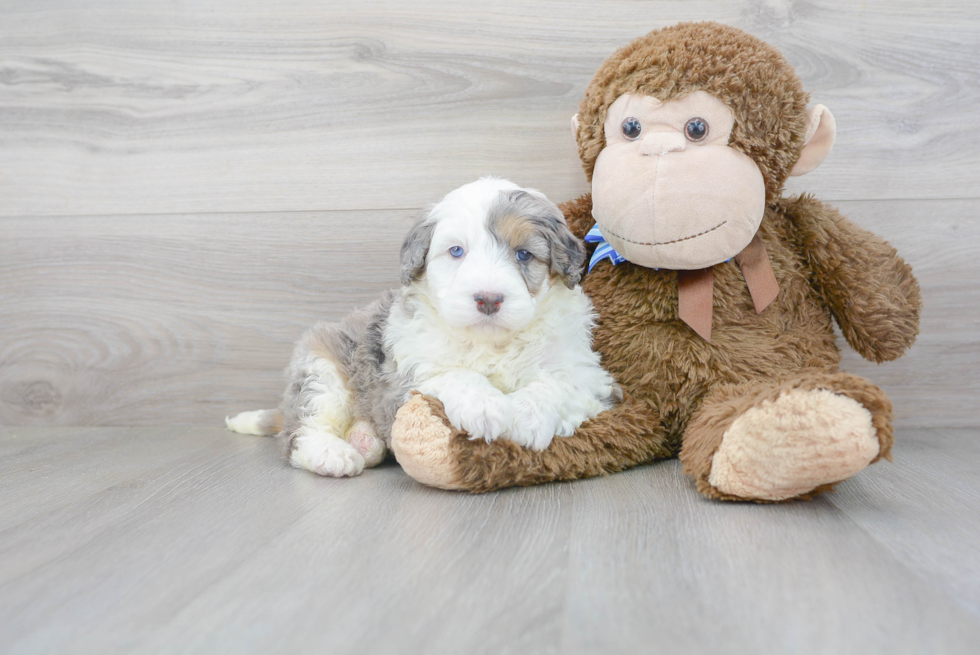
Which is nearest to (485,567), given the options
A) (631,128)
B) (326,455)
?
(326,455)

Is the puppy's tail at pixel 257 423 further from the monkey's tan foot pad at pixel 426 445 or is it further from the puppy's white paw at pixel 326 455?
the monkey's tan foot pad at pixel 426 445

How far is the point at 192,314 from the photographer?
2.30m

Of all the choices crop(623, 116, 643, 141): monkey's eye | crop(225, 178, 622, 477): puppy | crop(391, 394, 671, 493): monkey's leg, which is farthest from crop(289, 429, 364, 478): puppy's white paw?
crop(623, 116, 643, 141): monkey's eye

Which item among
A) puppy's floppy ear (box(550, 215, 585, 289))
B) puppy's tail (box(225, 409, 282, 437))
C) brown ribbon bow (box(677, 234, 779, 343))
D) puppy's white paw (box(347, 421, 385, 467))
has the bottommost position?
puppy's tail (box(225, 409, 282, 437))

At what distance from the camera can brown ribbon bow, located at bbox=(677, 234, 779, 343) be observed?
1.66 meters

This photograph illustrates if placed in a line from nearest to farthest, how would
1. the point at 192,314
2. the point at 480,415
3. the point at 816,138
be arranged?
the point at 480,415
the point at 816,138
the point at 192,314

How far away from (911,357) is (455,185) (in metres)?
1.43

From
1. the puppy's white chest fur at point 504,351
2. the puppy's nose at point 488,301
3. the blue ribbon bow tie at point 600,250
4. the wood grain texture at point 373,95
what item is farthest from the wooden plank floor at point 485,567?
the wood grain texture at point 373,95

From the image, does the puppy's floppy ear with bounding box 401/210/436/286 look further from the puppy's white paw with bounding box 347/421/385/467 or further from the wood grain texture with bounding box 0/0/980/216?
the wood grain texture with bounding box 0/0/980/216

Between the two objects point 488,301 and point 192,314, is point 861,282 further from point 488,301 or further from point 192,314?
point 192,314

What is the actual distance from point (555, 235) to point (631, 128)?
0.30 m

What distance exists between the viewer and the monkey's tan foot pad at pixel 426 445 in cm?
146

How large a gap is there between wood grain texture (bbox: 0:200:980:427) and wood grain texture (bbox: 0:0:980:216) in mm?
79

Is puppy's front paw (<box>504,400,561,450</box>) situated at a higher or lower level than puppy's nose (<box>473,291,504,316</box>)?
lower
